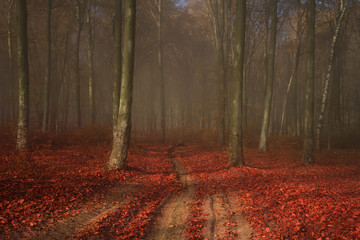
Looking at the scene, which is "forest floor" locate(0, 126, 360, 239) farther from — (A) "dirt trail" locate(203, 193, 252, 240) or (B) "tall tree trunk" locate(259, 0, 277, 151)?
(B) "tall tree trunk" locate(259, 0, 277, 151)

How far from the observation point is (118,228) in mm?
4949

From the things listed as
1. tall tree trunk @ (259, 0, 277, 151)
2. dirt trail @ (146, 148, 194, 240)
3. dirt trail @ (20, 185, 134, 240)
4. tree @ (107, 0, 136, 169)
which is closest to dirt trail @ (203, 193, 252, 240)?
dirt trail @ (146, 148, 194, 240)

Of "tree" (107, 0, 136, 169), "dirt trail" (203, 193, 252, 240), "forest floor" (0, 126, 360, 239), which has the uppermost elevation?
"tree" (107, 0, 136, 169)

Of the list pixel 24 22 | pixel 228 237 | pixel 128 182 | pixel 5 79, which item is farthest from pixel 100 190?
pixel 5 79

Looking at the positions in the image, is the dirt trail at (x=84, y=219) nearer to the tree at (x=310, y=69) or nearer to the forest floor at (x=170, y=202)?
the forest floor at (x=170, y=202)

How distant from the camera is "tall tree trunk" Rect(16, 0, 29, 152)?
11.4 metres

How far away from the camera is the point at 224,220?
550 cm

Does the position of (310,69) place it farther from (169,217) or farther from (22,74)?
(22,74)

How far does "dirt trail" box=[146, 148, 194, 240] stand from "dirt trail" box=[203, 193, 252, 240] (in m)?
0.56

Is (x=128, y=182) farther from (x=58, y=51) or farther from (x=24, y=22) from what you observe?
(x=58, y=51)

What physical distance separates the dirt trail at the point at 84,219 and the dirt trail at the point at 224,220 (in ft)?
8.45

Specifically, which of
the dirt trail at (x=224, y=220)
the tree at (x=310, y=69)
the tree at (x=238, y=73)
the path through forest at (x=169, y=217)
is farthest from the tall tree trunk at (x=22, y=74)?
the tree at (x=310, y=69)

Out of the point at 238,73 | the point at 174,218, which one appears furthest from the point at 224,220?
the point at 238,73

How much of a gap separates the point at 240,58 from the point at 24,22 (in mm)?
11413
